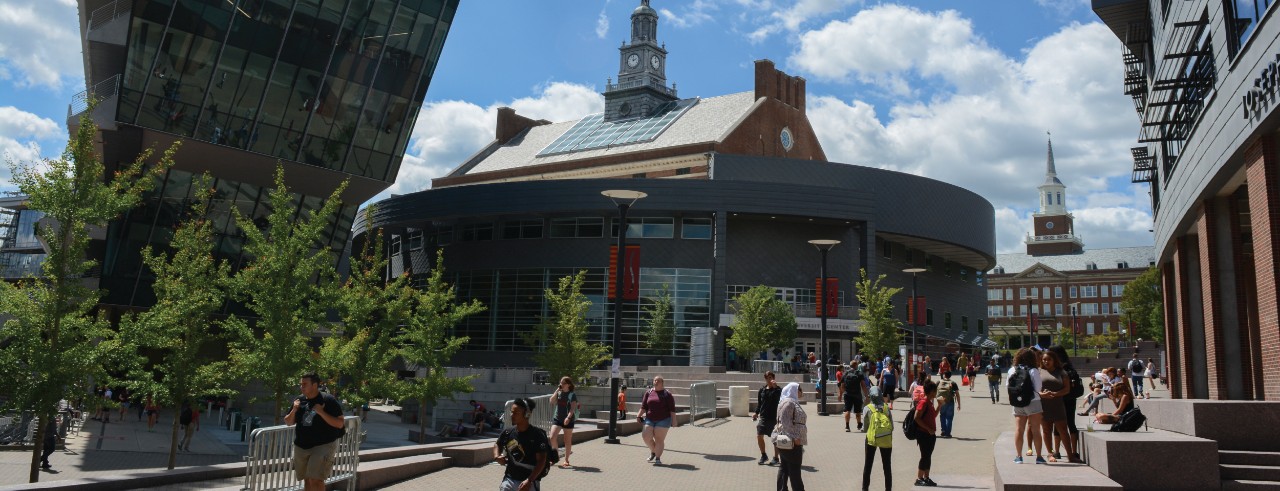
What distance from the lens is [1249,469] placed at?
36.1 feet

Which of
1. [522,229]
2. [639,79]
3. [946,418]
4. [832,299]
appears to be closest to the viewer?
[946,418]

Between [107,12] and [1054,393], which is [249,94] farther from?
[1054,393]

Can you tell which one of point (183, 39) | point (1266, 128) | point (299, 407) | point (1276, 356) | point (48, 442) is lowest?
point (48, 442)

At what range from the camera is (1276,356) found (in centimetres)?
1550

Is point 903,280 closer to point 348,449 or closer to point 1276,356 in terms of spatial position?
point 1276,356

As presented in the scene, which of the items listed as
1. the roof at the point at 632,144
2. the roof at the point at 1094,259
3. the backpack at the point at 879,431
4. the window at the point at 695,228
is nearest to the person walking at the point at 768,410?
the backpack at the point at 879,431

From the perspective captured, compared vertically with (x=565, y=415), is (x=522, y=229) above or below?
above

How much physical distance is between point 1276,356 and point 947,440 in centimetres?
634

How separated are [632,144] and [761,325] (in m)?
28.8

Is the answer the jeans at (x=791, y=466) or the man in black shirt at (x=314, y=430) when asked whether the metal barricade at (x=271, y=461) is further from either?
the jeans at (x=791, y=466)

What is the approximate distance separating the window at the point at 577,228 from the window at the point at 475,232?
4.35m

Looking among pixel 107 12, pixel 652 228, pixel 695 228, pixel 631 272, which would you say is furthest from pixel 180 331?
pixel 695 228

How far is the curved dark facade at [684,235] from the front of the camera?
5203cm

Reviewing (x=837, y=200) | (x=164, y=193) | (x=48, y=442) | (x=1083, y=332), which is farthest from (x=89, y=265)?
(x=1083, y=332)
